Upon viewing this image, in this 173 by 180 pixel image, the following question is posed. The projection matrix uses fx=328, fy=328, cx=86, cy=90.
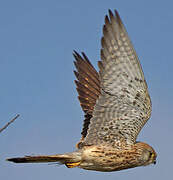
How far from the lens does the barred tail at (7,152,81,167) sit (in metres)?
4.69

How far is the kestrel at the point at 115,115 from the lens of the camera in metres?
5.08

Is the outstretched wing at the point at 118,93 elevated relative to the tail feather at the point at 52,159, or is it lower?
elevated

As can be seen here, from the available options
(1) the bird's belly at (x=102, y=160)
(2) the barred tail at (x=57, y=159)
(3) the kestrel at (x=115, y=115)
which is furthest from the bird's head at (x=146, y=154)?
(2) the barred tail at (x=57, y=159)

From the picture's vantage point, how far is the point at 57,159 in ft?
17.0

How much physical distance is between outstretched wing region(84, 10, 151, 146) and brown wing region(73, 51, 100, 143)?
1.17 meters

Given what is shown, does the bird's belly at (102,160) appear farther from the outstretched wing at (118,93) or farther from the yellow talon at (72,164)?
the outstretched wing at (118,93)

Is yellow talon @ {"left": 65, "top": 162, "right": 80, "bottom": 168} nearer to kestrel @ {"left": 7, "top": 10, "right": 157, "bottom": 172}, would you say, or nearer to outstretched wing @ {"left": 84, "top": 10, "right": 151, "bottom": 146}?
kestrel @ {"left": 7, "top": 10, "right": 157, "bottom": 172}

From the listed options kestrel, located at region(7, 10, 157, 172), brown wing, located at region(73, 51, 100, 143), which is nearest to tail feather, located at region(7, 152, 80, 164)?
kestrel, located at region(7, 10, 157, 172)

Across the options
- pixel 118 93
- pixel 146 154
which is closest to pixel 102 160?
pixel 146 154

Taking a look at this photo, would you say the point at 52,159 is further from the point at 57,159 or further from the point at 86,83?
the point at 86,83

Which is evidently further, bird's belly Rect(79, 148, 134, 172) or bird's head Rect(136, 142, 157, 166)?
bird's head Rect(136, 142, 157, 166)

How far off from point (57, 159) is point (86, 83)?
248 centimetres

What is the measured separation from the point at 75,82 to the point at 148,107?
2171 mm

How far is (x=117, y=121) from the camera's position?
18.4 feet
